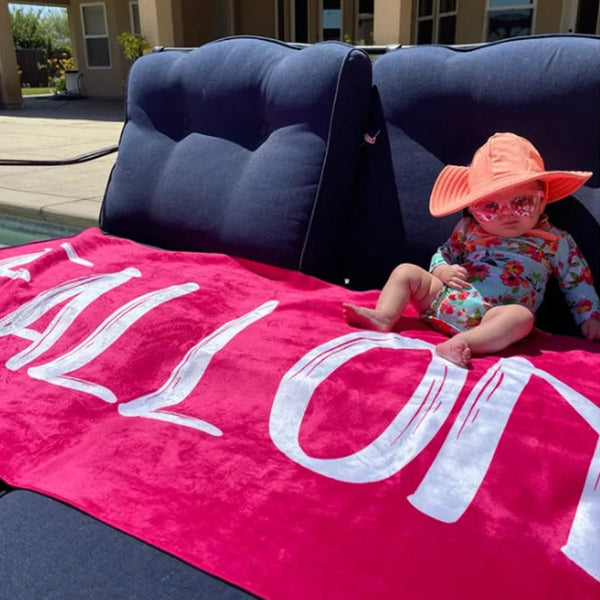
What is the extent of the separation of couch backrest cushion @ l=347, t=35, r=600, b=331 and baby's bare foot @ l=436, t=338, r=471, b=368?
1.85ft

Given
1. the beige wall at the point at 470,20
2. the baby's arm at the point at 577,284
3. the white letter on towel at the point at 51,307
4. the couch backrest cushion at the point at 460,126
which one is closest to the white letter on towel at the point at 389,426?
the baby's arm at the point at 577,284

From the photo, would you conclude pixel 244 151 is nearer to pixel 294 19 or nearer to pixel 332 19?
pixel 332 19

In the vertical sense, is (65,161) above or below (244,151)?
below

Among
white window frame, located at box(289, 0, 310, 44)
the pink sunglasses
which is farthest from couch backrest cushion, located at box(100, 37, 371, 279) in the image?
white window frame, located at box(289, 0, 310, 44)

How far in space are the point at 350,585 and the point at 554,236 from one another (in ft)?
4.38

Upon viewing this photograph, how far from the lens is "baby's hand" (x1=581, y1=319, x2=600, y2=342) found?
1979 millimetres

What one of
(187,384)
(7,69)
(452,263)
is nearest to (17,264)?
(187,384)

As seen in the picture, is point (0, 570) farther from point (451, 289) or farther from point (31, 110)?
point (31, 110)

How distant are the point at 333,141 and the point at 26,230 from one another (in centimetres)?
295

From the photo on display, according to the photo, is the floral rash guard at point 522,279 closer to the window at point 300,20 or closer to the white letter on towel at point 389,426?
the white letter on towel at point 389,426

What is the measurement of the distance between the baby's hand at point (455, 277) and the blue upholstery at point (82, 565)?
121cm

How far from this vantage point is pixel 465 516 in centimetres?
128

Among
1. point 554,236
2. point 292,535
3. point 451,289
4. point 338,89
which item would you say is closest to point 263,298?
point 451,289

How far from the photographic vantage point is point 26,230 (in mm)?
4566
